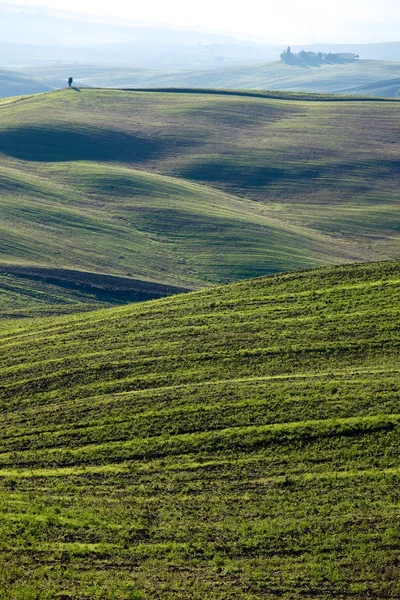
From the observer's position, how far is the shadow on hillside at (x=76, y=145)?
112375 mm

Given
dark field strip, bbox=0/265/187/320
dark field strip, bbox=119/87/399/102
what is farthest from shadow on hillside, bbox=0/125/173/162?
dark field strip, bbox=0/265/187/320

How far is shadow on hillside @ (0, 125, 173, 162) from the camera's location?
369 feet

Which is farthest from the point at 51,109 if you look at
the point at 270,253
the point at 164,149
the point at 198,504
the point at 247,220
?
the point at 198,504

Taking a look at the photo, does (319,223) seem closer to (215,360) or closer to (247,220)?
(247,220)

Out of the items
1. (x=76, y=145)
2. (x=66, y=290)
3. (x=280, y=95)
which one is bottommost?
(x=66, y=290)

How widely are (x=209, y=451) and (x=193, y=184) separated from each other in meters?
79.2

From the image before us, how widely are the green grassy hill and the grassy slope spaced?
31.4 meters

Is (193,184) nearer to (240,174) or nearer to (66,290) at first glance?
(240,174)

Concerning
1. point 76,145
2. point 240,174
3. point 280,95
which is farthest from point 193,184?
point 280,95

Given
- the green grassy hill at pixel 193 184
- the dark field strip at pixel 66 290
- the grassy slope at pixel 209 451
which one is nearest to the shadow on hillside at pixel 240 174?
the green grassy hill at pixel 193 184

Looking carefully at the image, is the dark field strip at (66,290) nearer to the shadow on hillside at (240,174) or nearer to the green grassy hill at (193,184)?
the green grassy hill at (193,184)

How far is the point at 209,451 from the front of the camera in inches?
1178

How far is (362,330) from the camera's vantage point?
39.2m

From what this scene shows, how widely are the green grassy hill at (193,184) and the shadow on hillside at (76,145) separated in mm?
275
